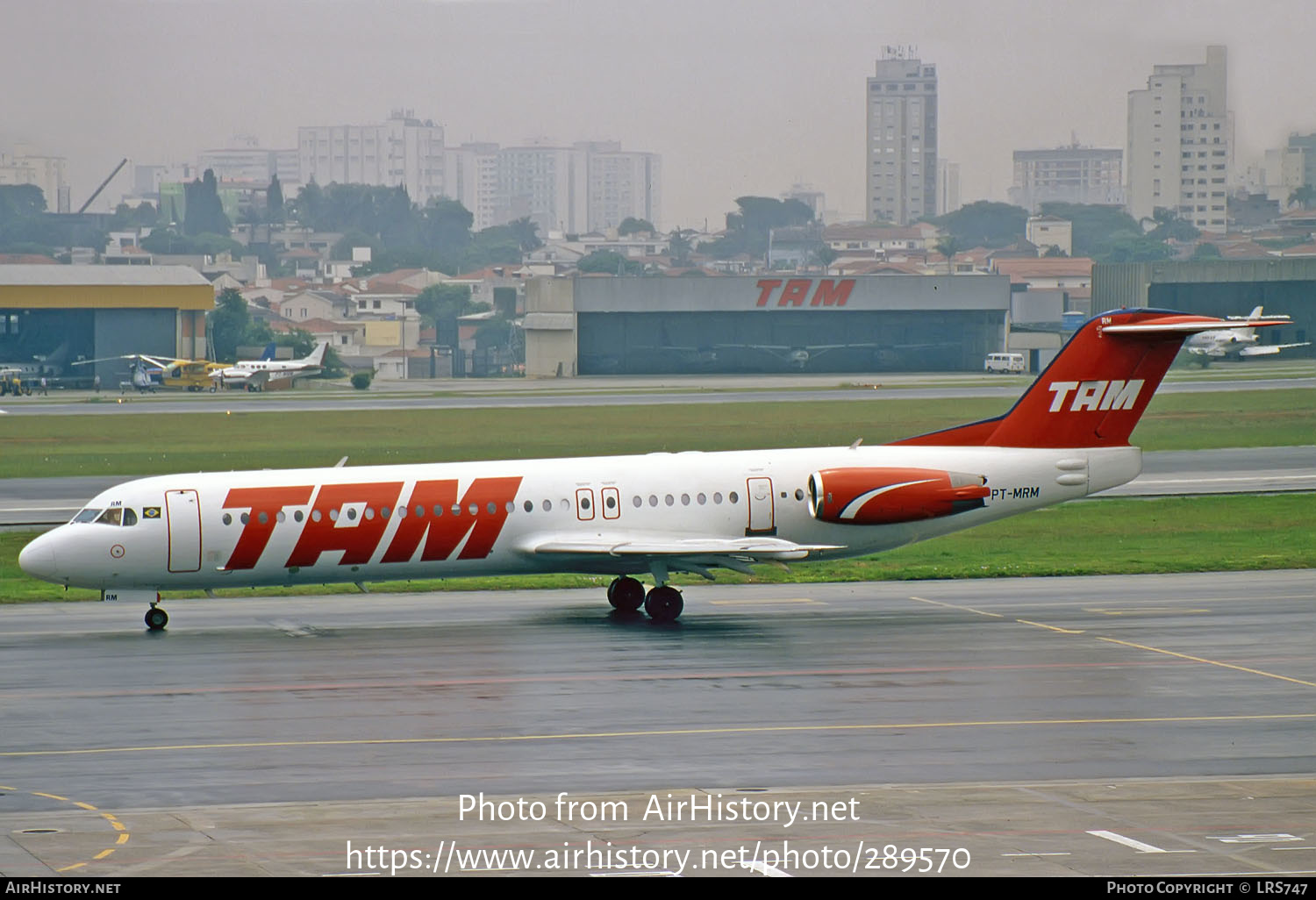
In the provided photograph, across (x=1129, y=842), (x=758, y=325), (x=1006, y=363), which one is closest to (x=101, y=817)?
(x=1129, y=842)

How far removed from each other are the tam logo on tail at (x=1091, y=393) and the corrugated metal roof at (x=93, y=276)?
106997mm

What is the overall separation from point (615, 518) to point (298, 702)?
10917 mm

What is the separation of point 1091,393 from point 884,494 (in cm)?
559

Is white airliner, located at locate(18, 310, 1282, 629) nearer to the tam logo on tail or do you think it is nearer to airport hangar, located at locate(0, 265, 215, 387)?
the tam logo on tail

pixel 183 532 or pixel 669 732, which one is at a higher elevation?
pixel 183 532

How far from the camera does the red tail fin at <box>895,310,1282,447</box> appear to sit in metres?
37.7

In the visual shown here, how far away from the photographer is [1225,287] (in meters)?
116

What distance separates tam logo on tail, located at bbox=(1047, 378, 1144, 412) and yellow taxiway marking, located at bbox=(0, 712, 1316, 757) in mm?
13280

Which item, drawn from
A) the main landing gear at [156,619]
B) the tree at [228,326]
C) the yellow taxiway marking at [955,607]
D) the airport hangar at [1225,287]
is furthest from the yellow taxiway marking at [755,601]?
Result: the tree at [228,326]

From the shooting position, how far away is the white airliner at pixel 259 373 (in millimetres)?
121000

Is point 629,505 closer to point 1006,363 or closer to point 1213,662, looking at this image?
point 1213,662

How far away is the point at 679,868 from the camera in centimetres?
1683

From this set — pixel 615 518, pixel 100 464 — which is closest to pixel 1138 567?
pixel 615 518
